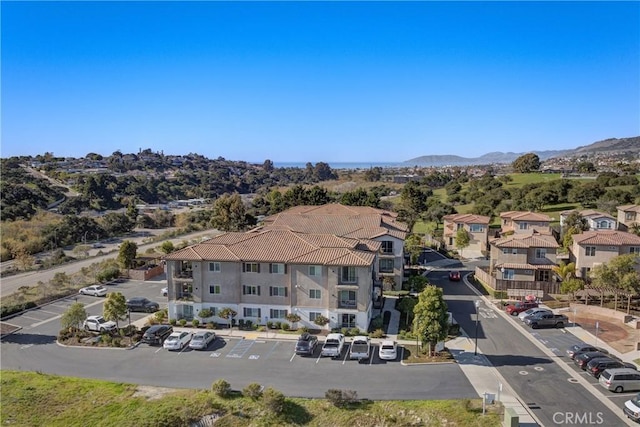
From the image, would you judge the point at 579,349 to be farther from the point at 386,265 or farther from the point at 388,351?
the point at 386,265

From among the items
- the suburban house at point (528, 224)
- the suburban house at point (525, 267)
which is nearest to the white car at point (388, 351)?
the suburban house at point (525, 267)

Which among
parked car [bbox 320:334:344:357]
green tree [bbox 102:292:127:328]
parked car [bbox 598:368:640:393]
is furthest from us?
green tree [bbox 102:292:127:328]

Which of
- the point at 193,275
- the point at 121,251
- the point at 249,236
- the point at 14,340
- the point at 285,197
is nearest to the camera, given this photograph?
the point at 14,340

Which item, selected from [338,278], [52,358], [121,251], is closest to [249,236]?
[338,278]

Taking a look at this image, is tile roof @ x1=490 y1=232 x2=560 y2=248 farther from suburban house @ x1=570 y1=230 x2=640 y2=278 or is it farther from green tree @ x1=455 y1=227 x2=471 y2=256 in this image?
green tree @ x1=455 y1=227 x2=471 y2=256

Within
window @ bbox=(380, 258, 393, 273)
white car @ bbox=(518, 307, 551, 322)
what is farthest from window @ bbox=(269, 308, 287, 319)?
white car @ bbox=(518, 307, 551, 322)

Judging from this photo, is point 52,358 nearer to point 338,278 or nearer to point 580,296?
point 338,278

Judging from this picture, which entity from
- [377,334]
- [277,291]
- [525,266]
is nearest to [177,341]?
[277,291]
